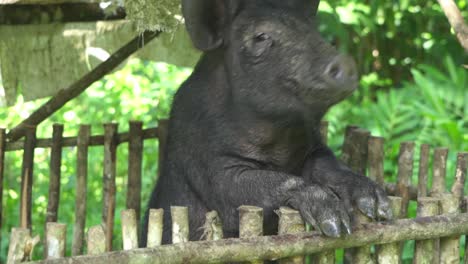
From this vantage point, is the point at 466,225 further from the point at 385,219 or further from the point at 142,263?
the point at 142,263

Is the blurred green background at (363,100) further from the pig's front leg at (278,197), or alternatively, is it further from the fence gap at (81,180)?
the pig's front leg at (278,197)

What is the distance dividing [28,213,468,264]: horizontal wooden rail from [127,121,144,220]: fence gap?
6.41ft

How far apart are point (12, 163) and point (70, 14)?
8.37ft

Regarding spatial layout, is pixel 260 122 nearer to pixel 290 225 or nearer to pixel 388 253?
pixel 290 225

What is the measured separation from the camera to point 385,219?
313cm

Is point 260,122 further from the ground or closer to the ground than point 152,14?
closer to the ground

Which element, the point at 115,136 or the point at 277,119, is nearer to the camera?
the point at 277,119

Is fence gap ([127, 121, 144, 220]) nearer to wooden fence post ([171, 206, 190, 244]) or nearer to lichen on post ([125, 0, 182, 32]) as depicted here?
lichen on post ([125, 0, 182, 32])

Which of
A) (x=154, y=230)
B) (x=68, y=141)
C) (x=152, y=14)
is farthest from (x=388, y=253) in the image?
(x=68, y=141)

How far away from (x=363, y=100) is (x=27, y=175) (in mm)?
3747

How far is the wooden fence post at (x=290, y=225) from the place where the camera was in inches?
114

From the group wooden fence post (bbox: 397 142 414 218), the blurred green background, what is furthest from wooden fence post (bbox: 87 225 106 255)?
the blurred green background

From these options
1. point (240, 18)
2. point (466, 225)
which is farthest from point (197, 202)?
point (466, 225)

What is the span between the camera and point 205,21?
11.0 feet
